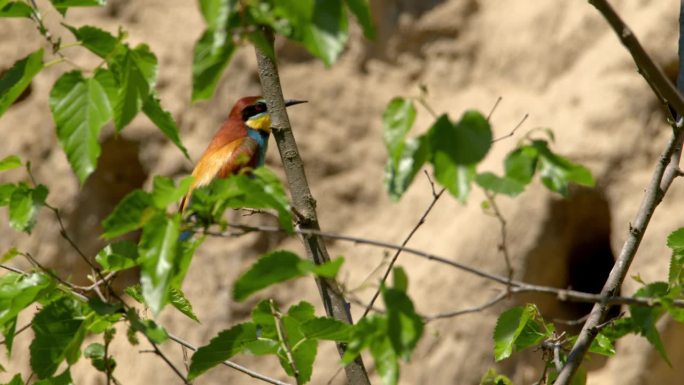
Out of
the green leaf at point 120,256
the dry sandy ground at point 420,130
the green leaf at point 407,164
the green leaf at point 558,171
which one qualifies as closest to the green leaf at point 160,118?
the green leaf at point 120,256

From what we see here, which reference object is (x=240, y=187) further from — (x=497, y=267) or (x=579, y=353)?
(x=497, y=267)

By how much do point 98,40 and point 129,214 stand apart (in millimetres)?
179

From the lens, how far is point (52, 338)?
1064mm

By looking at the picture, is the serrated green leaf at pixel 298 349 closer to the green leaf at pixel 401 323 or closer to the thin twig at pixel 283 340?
the thin twig at pixel 283 340

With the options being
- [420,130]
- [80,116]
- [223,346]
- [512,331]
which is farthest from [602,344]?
[420,130]

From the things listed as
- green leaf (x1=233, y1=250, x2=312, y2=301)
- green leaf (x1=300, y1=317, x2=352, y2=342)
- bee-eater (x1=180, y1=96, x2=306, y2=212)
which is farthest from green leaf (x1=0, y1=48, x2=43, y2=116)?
bee-eater (x1=180, y1=96, x2=306, y2=212)

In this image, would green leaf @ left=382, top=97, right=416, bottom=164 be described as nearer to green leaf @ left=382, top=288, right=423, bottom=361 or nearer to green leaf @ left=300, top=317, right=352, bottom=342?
green leaf @ left=382, top=288, right=423, bottom=361

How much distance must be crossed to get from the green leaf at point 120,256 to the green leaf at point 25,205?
9cm


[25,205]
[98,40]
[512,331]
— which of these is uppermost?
[98,40]

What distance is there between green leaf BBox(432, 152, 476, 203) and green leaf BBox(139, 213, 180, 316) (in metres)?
0.25

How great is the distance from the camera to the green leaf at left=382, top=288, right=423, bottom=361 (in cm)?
84

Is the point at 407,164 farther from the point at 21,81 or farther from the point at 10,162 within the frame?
the point at 10,162

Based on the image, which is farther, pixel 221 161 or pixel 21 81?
pixel 221 161

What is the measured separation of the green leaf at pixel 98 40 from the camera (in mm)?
969
